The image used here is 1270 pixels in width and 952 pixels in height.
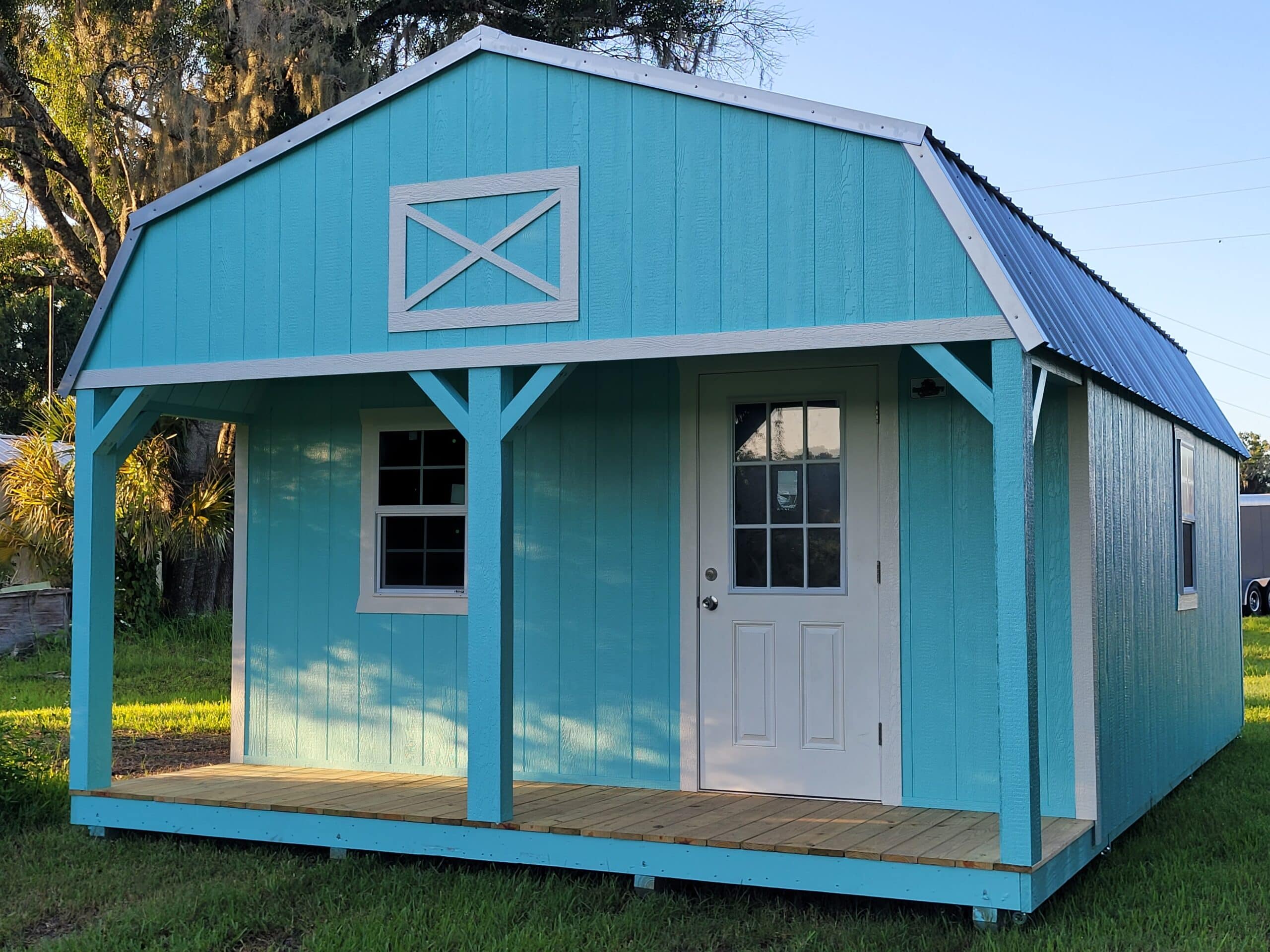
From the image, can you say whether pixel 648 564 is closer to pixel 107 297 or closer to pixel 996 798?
pixel 996 798

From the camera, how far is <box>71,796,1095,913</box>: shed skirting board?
197 inches

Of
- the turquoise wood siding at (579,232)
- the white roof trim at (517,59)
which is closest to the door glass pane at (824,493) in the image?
the turquoise wood siding at (579,232)

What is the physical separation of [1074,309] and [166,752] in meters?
6.58

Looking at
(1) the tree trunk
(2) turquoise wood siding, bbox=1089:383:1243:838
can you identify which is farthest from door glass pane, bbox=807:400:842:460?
(1) the tree trunk

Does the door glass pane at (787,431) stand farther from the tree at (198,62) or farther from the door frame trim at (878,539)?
the tree at (198,62)

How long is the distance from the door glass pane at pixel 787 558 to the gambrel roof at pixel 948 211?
165 cm

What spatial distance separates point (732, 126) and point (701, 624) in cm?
248

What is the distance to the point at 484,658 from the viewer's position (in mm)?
5852

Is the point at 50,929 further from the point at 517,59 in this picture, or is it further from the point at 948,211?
the point at 948,211

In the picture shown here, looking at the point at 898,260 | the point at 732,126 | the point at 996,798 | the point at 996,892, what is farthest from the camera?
the point at 996,798

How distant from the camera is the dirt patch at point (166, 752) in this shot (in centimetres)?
844

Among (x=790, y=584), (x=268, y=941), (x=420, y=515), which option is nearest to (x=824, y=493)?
(x=790, y=584)

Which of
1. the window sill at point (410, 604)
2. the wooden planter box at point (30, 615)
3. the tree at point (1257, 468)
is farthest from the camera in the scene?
the tree at point (1257, 468)

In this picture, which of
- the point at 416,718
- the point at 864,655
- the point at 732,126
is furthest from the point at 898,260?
the point at 416,718
